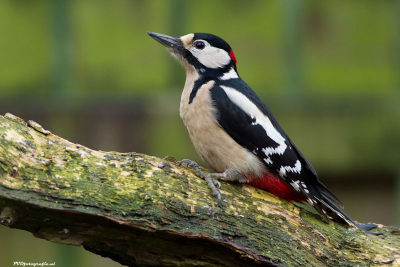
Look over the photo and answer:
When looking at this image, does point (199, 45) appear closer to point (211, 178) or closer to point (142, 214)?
point (211, 178)

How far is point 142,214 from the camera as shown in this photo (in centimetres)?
225

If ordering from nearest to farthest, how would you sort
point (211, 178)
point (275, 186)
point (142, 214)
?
point (142, 214) → point (211, 178) → point (275, 186)

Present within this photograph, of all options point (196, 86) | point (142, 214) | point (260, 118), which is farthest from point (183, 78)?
point (142, 214)

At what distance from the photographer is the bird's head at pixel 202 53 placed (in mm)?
3402

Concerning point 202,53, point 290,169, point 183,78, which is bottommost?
point 290,169

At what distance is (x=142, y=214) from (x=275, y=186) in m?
0.92

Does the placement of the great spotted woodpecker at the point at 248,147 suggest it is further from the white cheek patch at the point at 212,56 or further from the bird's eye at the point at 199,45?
the bird's eye at the point at 199,45

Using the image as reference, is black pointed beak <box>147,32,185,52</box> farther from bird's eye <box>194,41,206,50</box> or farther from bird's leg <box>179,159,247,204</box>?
bird's leg <box>179,159,247,204</box>

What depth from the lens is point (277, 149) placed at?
297cm

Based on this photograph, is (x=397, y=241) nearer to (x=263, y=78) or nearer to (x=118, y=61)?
(x=263, y=78)

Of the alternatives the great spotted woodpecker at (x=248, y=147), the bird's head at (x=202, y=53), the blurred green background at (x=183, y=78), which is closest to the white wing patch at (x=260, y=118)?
the great spotted woodpecker at (x=248, y=147)

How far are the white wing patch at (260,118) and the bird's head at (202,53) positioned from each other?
34cm

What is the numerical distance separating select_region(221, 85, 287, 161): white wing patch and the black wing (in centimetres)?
1

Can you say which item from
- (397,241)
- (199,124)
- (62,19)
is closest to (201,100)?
(199,124)
